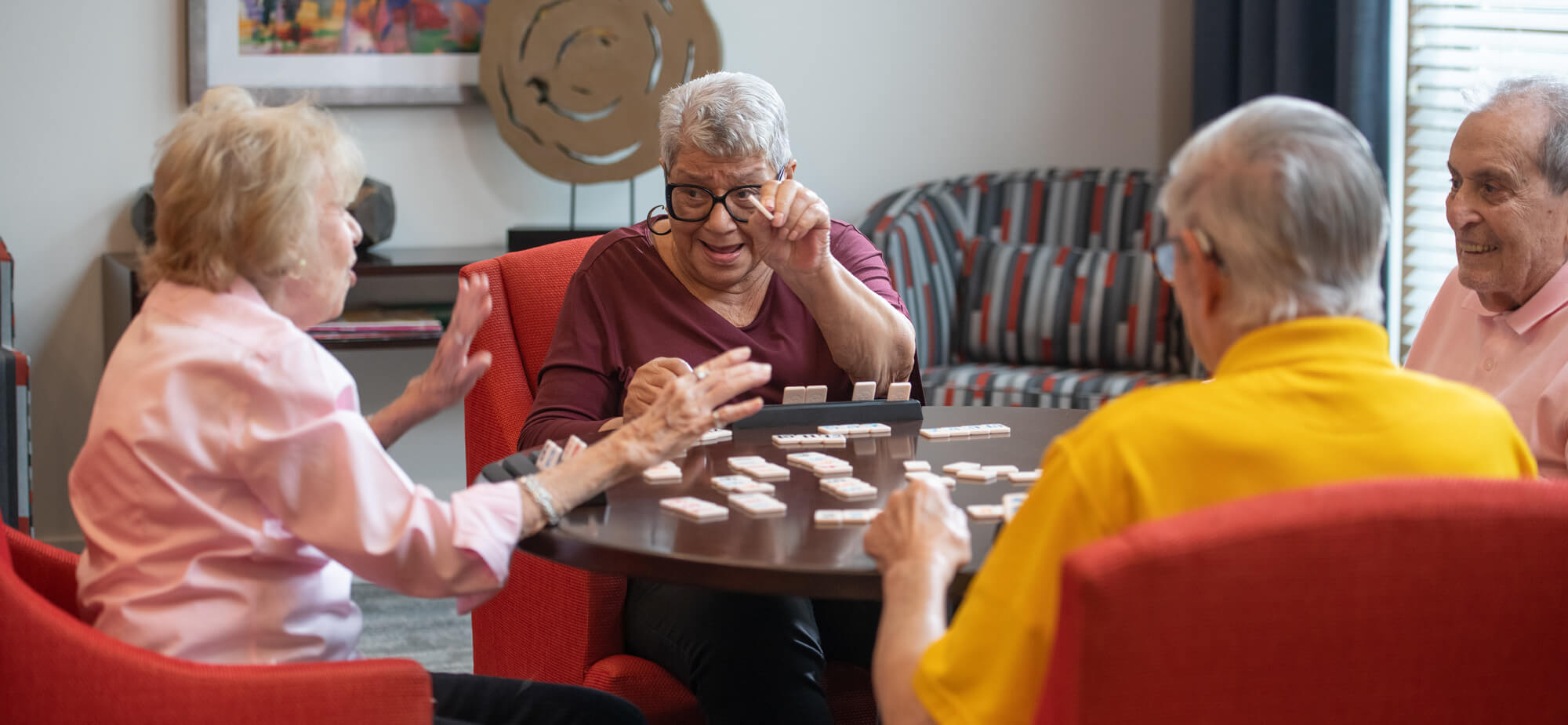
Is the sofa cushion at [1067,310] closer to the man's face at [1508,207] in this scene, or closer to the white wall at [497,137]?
the white wall at [497,137]

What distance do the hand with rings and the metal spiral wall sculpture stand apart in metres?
2.37

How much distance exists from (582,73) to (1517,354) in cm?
259

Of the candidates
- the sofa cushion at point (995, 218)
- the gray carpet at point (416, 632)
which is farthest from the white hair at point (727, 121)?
the sofa cushion at point (995, 218)

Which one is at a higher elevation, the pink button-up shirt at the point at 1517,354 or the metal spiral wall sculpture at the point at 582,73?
the metal spiral wall sculpture at the point at 582,73

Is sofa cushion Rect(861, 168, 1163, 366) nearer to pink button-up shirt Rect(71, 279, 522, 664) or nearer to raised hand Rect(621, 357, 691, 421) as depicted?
raised hand Rect(621, 357, 691, 421)

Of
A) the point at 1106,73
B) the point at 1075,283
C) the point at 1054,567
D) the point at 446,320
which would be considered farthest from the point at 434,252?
the point at 1054,567

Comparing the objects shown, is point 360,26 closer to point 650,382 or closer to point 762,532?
point 650,382

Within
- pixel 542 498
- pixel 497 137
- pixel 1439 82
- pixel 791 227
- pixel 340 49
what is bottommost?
pixel 542 498

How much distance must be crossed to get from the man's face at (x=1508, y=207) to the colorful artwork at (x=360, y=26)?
280 cm

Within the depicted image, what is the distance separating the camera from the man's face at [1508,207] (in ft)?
6.23

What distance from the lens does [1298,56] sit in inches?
149

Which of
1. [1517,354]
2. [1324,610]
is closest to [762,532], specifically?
[1324,610]

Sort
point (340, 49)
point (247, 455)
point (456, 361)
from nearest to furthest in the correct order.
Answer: point (247, 455), point (456, 361), point (340, 49)

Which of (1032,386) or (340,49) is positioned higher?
(340,49)
